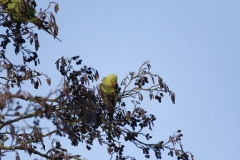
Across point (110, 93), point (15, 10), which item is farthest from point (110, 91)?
point (15, 10)

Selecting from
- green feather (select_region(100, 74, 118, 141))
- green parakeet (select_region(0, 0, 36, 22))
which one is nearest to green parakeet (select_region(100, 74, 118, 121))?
green feather (select_region(100, 74, 118, 141))

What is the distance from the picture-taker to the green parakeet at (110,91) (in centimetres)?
774

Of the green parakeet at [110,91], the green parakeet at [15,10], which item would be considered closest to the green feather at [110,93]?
the green parakeet at [110,91]

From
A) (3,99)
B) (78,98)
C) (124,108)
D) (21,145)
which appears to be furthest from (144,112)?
(3,99)

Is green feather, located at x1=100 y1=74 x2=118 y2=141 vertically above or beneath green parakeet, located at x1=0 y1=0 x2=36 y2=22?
beneath

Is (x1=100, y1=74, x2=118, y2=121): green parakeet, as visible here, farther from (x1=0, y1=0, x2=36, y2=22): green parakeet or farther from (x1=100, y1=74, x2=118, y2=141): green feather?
(x1=0, y1=0, x2=36, y2=22): green parakeet

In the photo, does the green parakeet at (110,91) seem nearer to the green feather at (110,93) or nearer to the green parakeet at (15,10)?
the green feather at (110,93)

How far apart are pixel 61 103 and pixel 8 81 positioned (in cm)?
220

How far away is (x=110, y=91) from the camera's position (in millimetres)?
8680

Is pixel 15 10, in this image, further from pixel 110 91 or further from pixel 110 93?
pixel 110 91

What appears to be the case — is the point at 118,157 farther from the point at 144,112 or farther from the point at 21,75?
the point at 21,75

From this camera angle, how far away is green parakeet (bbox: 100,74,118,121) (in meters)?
7.74

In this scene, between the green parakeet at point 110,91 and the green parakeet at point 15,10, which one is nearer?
the green parakeet at point 15,10

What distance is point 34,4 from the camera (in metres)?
7.77
